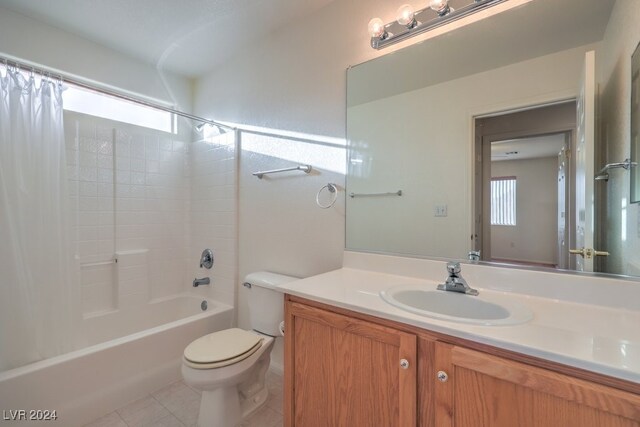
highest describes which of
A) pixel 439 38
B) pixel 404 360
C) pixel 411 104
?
pixel 439 38

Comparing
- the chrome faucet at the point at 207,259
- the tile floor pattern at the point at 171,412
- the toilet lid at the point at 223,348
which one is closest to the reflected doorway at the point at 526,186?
the toilet lid at the point at 223,348

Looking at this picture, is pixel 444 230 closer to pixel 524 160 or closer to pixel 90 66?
pixel 524 160

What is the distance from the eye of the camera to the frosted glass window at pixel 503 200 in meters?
1.22

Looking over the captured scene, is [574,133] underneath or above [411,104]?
underneath

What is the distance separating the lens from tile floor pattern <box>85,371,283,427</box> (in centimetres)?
153

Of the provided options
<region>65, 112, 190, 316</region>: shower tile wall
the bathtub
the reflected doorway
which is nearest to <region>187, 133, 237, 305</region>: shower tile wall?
<region>65, 112, 190, 316</region>: shower tile wall

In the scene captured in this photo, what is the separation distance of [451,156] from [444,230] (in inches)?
14.0

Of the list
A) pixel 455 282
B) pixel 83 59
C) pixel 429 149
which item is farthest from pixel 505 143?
pixel 83 59

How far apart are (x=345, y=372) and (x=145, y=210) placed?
2189 mm

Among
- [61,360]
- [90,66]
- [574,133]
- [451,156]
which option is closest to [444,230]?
[451,156]

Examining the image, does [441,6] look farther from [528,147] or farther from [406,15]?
[528,147]

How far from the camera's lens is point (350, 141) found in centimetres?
165

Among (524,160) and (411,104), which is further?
(411,104)

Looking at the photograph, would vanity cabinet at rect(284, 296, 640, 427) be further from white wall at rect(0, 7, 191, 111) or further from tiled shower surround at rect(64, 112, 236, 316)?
white wall at rect(0, 7, 191, 111)
